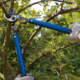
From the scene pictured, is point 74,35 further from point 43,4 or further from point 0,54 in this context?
point 0,54

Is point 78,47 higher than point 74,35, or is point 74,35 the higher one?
point 74,35

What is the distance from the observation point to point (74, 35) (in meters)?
0.56

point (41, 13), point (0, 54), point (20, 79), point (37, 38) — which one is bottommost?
point (37, 38)

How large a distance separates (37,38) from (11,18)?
0.68 metres

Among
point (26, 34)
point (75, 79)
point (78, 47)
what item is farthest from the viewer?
point (78, 47)

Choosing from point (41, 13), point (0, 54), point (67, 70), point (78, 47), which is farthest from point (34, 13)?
point (78, 47)

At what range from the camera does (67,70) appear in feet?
3.68

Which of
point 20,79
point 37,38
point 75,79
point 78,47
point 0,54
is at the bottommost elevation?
point 78,47

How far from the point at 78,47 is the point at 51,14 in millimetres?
1823

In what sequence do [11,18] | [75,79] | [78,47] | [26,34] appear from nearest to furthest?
[11,18] → [75,79] → [26,34] → [78,47]

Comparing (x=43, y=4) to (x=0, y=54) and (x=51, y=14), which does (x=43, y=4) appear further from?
(x=0, y=54)

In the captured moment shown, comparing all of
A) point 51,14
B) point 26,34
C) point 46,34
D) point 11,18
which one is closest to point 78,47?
point 46,34

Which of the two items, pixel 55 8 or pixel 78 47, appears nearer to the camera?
pixel 55 8

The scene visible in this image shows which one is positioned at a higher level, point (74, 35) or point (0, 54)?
point (74, 35)
